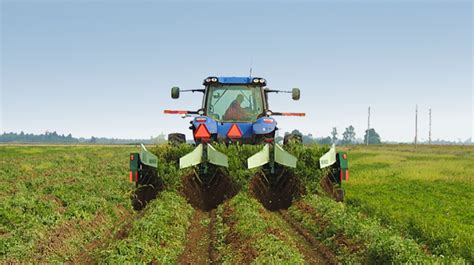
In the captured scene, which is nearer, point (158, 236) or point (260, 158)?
point (158, 236)

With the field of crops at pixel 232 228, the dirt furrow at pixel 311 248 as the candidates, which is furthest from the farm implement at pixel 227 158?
the dirt furrow at pixel 311 248

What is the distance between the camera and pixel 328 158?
834 cm

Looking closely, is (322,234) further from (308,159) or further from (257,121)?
(257,121)

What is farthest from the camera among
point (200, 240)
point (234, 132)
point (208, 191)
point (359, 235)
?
point (234, 132)

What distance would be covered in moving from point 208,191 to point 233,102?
2.25 metres

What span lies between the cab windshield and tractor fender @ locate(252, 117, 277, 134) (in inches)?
29.6

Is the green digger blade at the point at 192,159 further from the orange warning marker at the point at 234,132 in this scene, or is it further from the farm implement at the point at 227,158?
the orange warning marker at the point at 234,132

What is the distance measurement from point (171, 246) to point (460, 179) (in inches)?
646

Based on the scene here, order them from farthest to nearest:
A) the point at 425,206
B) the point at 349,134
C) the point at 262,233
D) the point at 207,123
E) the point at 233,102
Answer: the point at 349,134, the point at 425,206, the point at 233,102, the point at 207,123, the point at 262,233

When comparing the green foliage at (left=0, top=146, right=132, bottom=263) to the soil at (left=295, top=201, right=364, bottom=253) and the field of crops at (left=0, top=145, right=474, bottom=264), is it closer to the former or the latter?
the field of crops at (left=0, top=145, right=474, bottom=264)

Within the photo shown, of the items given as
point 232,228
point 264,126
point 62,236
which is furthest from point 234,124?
point 62,236

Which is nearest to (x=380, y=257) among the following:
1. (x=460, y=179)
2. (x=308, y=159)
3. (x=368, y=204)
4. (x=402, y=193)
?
(x=308, y=159)

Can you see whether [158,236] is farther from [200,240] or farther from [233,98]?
[233,98]

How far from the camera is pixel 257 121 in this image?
30.0 ft
